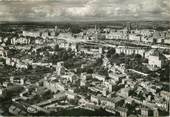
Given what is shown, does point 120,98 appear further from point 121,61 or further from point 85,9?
point 85,9

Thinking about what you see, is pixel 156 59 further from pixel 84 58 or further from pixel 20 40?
pixel 20 40

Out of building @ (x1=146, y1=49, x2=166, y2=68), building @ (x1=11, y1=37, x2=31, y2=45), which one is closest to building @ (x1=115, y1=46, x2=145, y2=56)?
building @ (x1=146, y1=49, x2=166, y2=68)

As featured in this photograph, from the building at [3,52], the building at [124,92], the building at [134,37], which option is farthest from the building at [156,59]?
the building at [3,52]

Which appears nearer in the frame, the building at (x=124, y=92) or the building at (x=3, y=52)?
the building at (x=124, y=92)

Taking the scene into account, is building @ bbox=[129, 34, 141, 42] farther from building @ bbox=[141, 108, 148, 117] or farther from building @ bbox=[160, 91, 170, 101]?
building @ bbox=[141, 108, 148, 117]

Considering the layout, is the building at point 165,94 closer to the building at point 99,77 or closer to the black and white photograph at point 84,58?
the black and white photograph at point 84,58

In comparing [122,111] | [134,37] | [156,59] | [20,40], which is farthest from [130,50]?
[20,40]

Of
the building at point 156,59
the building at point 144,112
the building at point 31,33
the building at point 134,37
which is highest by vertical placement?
the building at point 31,33

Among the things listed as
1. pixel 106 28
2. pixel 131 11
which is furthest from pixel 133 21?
pixel 106 28
